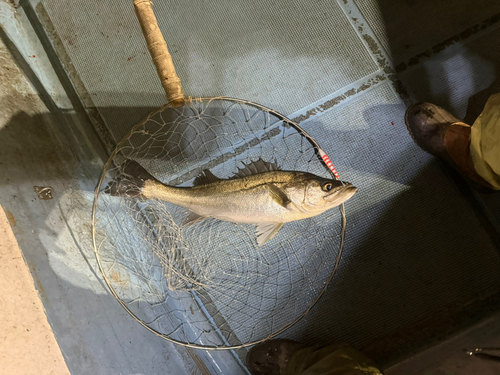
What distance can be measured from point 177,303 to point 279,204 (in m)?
0.98

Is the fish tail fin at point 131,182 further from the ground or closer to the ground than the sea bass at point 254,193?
further from the ground

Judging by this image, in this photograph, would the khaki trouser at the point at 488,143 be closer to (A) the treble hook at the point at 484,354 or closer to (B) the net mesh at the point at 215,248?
(B) the net mesh at the point at 215,248

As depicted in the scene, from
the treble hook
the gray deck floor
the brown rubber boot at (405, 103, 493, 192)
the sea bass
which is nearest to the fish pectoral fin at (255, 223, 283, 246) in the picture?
the sea bass

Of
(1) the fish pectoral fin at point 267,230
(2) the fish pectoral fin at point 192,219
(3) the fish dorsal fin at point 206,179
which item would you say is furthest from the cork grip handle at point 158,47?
(1) the fish pectoral fin at point 267,230

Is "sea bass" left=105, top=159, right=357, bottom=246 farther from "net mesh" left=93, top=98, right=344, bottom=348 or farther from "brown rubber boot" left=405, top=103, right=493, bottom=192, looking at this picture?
"brown rubber boot" left=405, top=103, right=493, bottom=192

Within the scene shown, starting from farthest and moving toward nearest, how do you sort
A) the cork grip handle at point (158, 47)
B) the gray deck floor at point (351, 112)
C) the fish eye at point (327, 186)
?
the gray deck floor at point (351, 112) < the fish eye at point (327, 186) < the cork grip handle at point (158, 47)

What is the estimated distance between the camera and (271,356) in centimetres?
188

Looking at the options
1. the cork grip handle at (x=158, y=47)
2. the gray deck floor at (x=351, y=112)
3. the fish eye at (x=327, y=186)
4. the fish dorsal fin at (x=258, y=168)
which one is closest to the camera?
the cork grip handle at (x=158, y=47)

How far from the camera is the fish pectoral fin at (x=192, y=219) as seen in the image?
163cm

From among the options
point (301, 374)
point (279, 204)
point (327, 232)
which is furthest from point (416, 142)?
point (301, 374)

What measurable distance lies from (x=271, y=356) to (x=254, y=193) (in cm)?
110

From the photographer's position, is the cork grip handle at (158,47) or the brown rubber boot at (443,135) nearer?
the cork grip handle at (158,47)

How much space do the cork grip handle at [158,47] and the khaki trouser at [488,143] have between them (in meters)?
1.50

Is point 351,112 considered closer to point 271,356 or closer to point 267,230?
point 267,230
